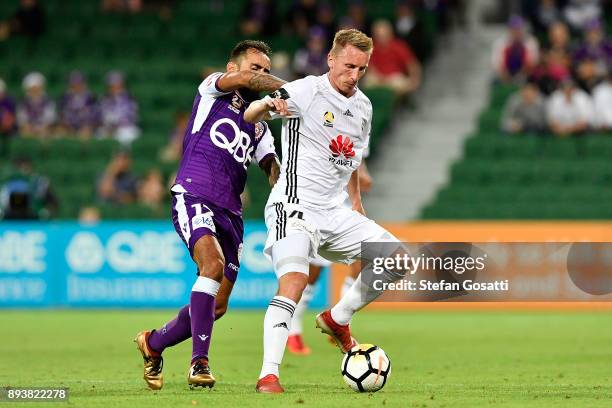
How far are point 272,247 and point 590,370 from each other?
11.1ft

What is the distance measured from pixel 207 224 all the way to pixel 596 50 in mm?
15093

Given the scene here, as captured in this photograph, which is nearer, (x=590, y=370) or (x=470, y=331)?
(x=590, y=370)

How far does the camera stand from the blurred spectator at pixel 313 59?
22.3m

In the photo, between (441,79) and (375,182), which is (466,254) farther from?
(441,79)

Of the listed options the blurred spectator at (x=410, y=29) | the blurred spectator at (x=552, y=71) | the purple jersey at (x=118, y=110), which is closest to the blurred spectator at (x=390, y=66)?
the blurred spectator at (x=410, y=29)

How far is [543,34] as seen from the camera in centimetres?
2450

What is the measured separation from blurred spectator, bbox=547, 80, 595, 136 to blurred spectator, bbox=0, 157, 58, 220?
27.4 ft

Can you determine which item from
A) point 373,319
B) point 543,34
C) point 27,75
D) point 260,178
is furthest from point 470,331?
point 27,75

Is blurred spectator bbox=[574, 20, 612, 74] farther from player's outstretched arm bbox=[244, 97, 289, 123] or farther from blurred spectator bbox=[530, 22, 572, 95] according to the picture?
player's outstretched arm bbox=[244, 97, 289, 123]

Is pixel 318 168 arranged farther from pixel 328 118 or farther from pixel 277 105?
pixel 277 105

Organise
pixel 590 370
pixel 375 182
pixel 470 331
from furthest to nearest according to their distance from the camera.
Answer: pixel 375 182 → pixel 470 331 → pixel 590 370

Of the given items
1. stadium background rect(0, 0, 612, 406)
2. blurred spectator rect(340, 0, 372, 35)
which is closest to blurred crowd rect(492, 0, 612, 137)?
stadium background rect(0, 0, 612, 406)

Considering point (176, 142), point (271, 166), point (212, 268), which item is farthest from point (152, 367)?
point (176, 142)

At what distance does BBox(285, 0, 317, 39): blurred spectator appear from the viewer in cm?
2448
